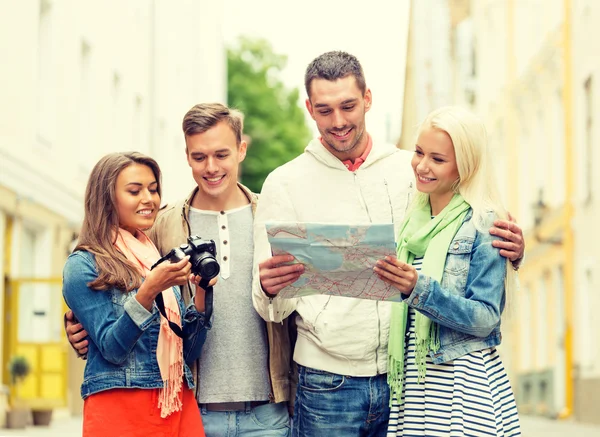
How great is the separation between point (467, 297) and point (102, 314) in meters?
1.29

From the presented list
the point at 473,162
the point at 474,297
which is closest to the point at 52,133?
the point at 473,162

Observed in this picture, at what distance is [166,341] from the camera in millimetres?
4266

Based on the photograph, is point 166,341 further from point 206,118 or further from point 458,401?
point 458,401

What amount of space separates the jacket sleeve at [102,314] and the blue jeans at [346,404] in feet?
2.33

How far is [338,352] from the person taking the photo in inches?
174

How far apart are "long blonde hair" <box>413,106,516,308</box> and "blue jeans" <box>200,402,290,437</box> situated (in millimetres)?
1093

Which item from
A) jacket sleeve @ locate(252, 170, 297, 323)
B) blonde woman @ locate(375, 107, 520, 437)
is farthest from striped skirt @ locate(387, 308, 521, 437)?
jacket sleeve @ locate(252, 170, 297, 323)

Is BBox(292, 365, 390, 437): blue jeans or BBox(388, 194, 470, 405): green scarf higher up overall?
BBox(388, 194, 470, 405): green scarf

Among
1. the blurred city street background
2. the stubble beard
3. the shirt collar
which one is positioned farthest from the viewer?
the blurred city street background

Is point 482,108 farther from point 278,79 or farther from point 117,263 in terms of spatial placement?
point 117,263

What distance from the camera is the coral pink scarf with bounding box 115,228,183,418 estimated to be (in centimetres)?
420

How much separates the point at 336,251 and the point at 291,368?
0.95 m

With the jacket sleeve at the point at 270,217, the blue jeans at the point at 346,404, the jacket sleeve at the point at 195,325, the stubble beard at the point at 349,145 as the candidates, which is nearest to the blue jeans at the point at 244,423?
the blue jeans at the point at 346,404

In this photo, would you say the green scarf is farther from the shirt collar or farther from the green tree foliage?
the green tree foliage
